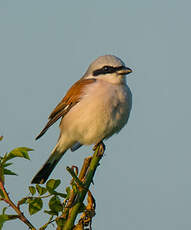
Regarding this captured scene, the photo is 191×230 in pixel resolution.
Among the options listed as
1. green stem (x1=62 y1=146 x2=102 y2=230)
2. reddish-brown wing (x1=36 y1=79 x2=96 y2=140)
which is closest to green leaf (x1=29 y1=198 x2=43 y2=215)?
green stem (x1=62 y1=146 x2=102 y2=230)

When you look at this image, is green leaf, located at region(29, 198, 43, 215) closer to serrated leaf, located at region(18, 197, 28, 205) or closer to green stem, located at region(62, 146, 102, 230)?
serrated leaf, located at region(18, 197, 28, 205)

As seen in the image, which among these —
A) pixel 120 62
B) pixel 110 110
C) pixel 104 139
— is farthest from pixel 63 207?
pixel 120 62

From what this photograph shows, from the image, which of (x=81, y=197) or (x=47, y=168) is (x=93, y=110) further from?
(x=81, y=197)

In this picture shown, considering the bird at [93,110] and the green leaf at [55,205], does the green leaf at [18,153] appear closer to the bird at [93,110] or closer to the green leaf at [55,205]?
the green leaf at [55,205]

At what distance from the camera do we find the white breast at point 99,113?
4.15 metres

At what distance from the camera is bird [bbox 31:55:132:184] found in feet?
13.7

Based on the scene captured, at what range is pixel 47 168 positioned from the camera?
4.67m

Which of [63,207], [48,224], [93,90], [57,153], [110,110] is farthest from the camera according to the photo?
[57,153]

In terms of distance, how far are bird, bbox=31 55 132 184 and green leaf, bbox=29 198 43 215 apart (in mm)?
2592

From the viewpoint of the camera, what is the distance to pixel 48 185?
1.63m

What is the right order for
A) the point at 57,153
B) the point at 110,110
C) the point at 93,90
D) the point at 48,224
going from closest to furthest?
the point at 48,224 → the point at 110,110 → the point at 93,90 → the point at 57,153

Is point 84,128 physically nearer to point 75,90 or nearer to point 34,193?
point 75,90

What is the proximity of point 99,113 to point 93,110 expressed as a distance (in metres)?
0.08

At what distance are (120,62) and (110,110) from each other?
78cm
